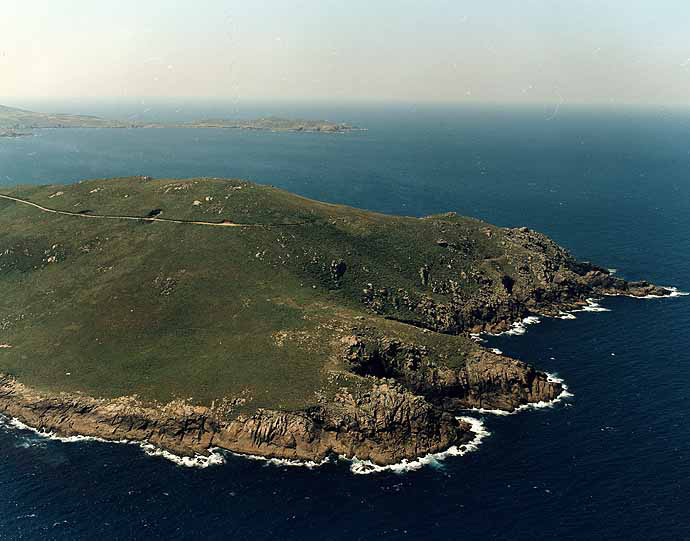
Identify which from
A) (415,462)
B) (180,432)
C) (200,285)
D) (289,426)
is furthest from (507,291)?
(180,432)

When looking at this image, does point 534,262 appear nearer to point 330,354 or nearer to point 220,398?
point 330,354

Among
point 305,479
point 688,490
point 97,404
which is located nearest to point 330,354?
point 305,479

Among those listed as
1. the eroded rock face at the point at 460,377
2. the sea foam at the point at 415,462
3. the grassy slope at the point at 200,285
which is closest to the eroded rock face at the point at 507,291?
the grassy slope at the point at 200,285

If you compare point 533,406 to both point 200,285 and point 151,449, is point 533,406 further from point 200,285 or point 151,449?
point 200,285

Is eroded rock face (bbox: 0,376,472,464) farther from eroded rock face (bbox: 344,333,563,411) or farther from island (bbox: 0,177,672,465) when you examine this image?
eroded rock face (bbox: 344,333,563,411)

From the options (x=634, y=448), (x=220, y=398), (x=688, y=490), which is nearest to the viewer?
(x=688, y=490)

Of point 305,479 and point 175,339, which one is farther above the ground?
point 175,339
